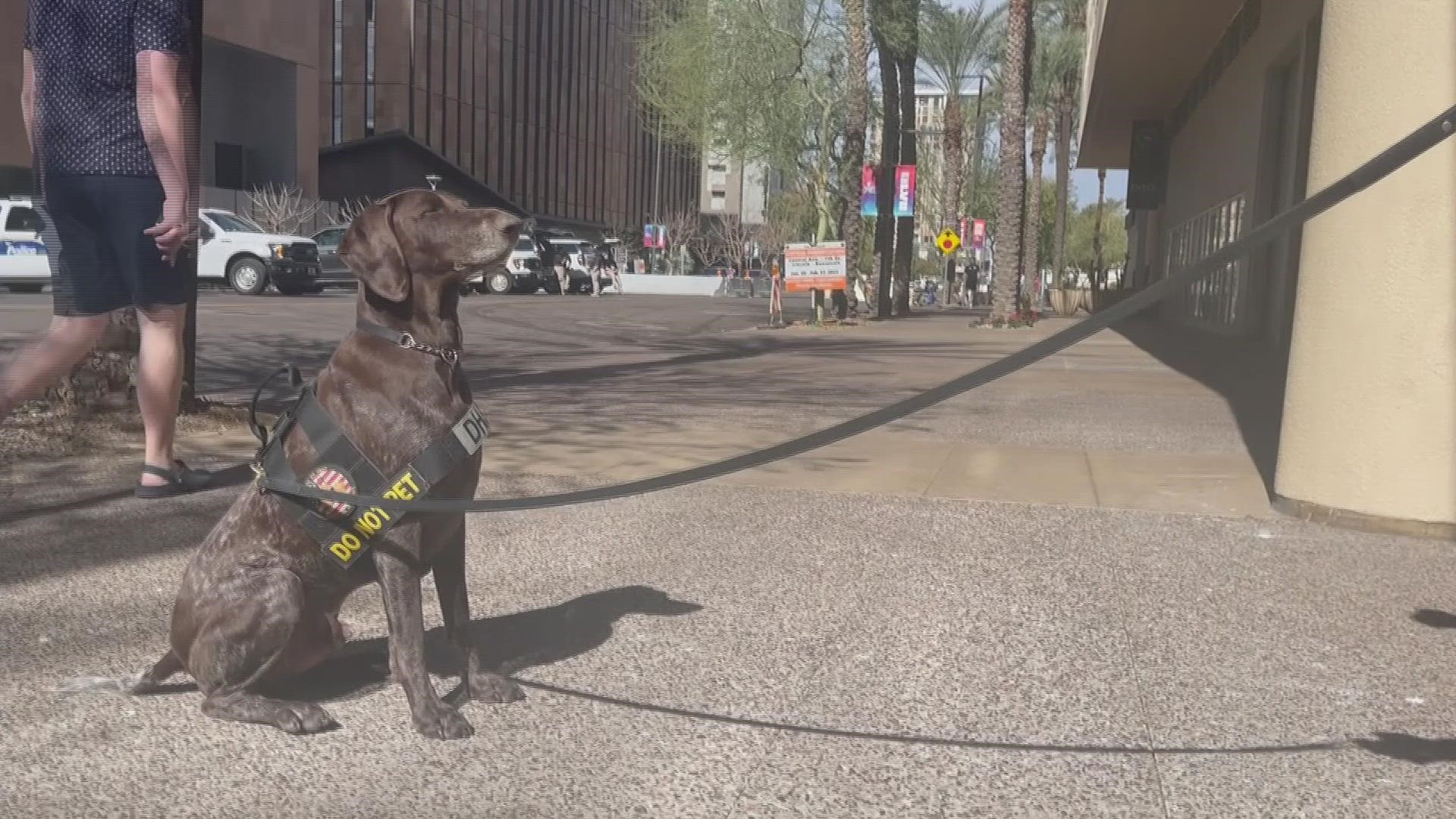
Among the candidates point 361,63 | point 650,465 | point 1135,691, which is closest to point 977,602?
point 1135,691

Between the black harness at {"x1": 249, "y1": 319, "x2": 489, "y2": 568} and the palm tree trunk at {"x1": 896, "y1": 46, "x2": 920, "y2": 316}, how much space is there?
30.1m

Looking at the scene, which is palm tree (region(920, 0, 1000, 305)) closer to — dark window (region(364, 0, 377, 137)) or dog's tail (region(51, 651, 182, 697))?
dark window (region(364, 0, 377, 137))

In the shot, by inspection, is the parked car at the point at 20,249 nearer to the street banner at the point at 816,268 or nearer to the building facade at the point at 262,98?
the street banner at the point at 816,268

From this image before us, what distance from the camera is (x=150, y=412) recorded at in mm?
5363

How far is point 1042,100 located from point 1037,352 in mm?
55913

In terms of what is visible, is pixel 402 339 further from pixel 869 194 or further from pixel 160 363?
pixel 869 194

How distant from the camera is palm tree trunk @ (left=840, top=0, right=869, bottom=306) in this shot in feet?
89.3

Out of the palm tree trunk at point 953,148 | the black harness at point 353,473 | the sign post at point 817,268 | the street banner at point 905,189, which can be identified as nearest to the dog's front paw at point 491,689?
the black harness at point 353,473

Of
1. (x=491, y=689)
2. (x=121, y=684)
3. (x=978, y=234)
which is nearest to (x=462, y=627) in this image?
(x=491, y=689)

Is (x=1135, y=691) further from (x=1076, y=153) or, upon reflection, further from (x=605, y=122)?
(x=605, y=122)

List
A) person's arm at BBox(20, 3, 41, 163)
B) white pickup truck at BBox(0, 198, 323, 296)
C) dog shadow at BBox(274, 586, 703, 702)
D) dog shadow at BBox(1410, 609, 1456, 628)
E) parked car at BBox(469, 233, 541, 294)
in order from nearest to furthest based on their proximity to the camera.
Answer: dog shadow at BBox(274, 586, 703, 702)
dog shadow at BBox(1410, 609, 1456, 628)
person's arm at BBox(20, 3, 41, 163)
white pickup truck at BBox(0, 198, 323, 296)
parked car at BBox(469, 233, 541, 294)

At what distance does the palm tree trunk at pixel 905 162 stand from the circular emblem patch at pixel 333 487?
30.2m

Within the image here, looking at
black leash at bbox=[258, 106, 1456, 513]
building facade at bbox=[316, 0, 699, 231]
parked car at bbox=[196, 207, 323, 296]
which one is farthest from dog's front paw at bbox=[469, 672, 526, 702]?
building facade at bbox=[316, 0, 699, 231]

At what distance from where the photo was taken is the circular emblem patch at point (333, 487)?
9.80 ft
